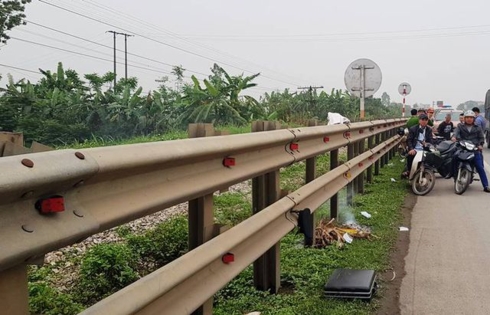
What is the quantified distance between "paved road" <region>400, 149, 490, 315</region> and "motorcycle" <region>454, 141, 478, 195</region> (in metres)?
1.40

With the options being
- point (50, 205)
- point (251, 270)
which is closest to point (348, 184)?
point (251, 270)

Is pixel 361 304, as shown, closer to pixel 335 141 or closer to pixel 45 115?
pixel 335 141

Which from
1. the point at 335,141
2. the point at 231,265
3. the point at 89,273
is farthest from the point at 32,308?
the point at 335,141

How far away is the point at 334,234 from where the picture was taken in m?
5.18

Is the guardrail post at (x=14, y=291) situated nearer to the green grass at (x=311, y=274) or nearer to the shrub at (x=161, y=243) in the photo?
the green grass at (x=311, y=274)

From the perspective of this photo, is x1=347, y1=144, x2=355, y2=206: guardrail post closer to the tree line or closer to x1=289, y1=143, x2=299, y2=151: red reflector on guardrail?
x1=289, y1=143, x2=299, y2=151: red reflector on guardrail

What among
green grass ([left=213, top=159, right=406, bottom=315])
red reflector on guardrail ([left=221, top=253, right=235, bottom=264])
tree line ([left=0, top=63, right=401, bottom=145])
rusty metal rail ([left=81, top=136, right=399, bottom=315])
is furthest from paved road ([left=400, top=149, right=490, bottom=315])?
tree line ([left=0, top=63, right=401, bottom=145])

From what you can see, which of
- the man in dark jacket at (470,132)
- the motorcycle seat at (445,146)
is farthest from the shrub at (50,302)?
the man in dark jacket at (470,132)

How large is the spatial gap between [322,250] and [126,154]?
3.27m

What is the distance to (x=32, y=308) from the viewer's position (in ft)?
9.82

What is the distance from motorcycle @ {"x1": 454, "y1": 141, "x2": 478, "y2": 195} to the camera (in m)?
9.41

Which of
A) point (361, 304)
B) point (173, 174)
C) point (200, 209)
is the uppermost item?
point (173, 174)

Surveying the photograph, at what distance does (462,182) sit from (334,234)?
530 centimetres

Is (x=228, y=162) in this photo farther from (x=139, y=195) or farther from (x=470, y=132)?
(x=470, y=132)
